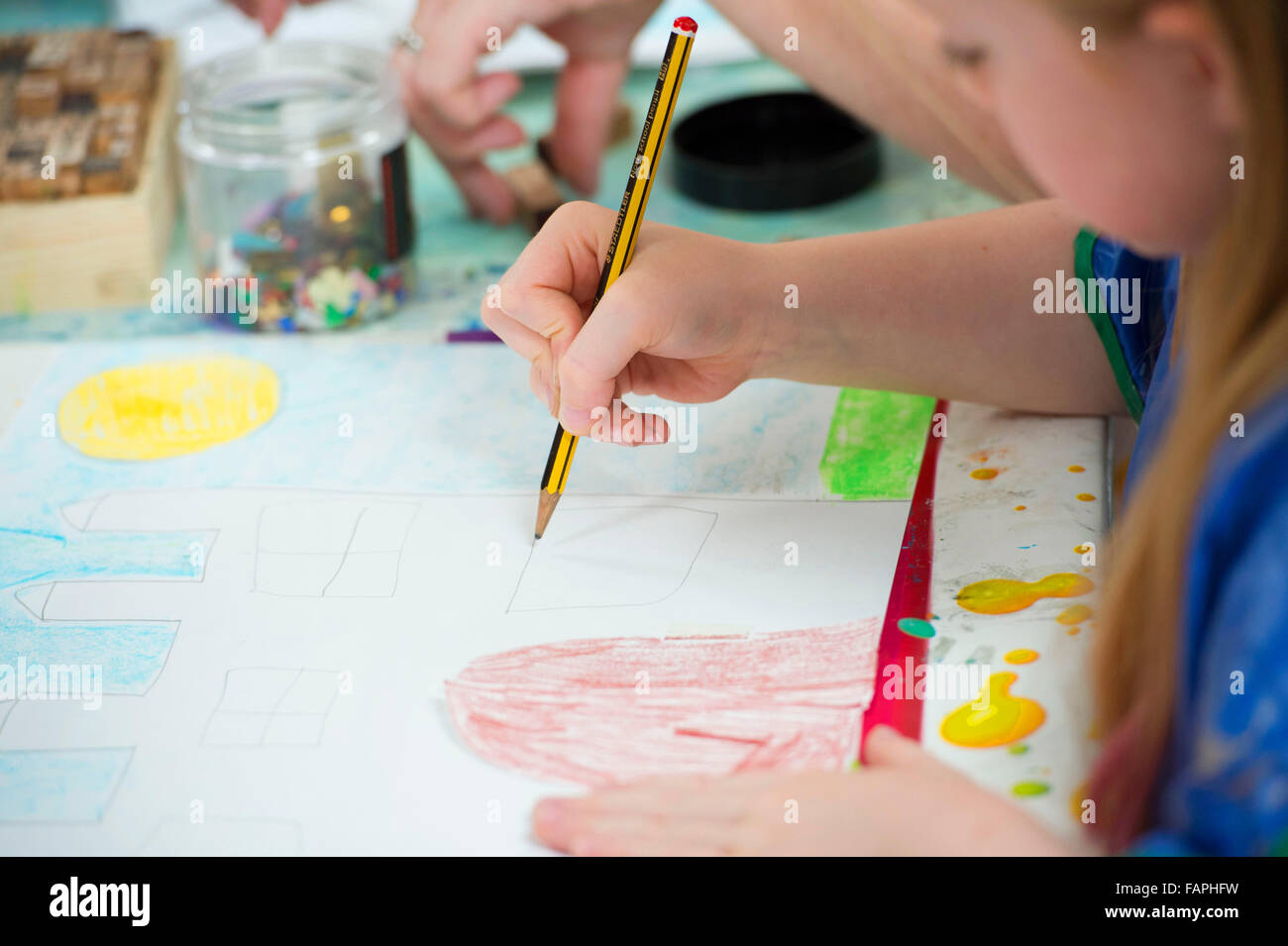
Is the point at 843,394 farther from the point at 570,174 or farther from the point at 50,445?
the point at 50,445

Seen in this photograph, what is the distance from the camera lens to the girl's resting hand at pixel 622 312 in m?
0.71

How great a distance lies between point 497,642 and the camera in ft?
2.18

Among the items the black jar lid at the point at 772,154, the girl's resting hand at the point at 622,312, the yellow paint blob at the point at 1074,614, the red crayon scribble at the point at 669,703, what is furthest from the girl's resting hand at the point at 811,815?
the black jar lid at the point at 772,154

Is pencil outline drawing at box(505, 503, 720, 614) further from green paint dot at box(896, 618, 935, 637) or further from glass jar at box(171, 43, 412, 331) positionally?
glass jar at box(171, 43, 412, 331)

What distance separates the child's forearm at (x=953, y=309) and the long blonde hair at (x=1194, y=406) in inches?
12.1

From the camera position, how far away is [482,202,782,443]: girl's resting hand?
71 cm

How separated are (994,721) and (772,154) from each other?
0.70m

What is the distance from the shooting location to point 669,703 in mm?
617

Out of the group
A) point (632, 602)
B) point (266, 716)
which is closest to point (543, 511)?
point (632, 602)

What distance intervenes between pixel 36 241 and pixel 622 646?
0.62m

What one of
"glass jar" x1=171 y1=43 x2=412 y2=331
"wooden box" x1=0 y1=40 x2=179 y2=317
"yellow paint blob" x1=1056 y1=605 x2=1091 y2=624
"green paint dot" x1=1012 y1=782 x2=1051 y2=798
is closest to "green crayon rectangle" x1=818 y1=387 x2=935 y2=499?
"yellow paint blob" x1=1056 y1=605 x2=1091 y2=624

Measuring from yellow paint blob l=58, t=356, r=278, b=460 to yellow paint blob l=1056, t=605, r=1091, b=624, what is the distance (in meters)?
0.51

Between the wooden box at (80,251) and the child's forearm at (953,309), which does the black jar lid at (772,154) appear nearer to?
the child's forearm at (953,309)
